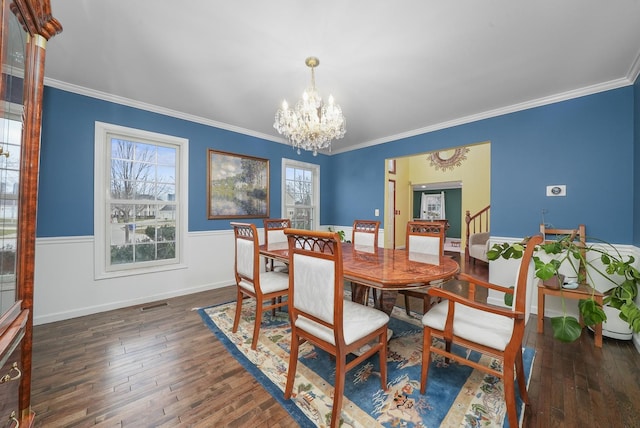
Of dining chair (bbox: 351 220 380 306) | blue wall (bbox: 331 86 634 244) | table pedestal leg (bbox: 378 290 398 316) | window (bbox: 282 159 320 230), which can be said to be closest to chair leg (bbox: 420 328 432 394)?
table pedestal leg (bbox: 378 290 398 316)

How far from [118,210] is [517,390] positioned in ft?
14.0

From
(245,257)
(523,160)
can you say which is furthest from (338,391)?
(523,160)

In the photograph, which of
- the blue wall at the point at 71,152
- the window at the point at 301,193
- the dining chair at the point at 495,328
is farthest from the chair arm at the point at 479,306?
the blue wall at the point at 71,152

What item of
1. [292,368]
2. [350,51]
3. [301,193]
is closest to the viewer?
[292,368]

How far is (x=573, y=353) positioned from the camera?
6.72 ft

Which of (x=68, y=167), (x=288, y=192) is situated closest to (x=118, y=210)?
(x=68, y=167)

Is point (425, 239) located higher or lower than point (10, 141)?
lower

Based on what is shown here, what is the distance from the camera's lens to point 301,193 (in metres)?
5.01

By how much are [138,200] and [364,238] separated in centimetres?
302

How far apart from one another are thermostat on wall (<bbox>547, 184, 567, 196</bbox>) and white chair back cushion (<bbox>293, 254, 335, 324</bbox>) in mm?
3091

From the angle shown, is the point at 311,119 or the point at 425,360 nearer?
the point at 425,360

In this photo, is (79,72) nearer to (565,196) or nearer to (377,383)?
(377,383)

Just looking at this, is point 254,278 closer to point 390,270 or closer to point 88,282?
point 390,270

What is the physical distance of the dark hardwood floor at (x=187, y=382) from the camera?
1.40 meters
